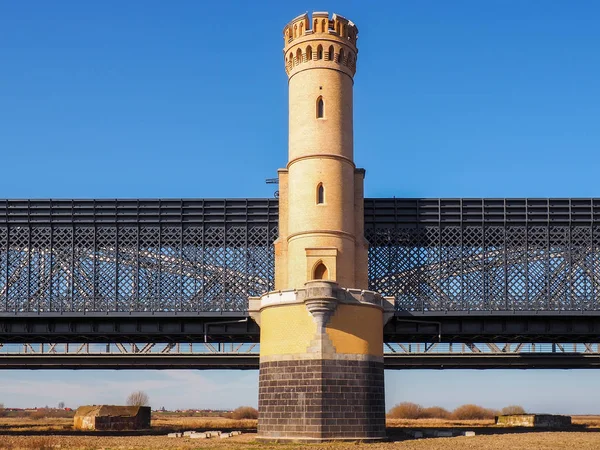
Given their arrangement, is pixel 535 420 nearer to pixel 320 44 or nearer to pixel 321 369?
pixel 321 369

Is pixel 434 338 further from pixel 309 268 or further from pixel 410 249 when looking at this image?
pixel 309 268

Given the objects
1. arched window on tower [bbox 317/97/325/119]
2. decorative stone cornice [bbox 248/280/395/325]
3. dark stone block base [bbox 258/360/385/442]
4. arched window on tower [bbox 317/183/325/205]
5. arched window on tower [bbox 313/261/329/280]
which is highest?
arched window on tower [bbox 317/97/325/119]

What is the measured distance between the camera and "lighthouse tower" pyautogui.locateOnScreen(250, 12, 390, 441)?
52.2 meters

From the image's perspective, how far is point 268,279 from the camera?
6303 cm

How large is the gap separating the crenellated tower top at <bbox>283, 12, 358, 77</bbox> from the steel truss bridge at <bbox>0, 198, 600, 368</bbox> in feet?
37.5

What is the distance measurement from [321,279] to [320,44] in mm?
16579

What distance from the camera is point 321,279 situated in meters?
55.7

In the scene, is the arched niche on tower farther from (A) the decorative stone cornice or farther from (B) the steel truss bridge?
(B) the steel truss bridge

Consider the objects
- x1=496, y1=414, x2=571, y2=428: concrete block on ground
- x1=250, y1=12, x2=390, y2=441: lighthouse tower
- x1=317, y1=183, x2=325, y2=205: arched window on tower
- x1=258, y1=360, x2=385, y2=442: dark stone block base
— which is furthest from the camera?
x1=496, y1=414, x2=571, y2=428: concrete block on ground

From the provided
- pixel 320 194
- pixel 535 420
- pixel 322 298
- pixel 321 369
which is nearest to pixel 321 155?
pixel 320 194

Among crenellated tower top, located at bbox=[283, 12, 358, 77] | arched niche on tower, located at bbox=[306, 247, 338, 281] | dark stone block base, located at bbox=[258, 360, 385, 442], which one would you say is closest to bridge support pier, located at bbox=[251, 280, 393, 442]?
dark stone block base, located at bbox=[258, 360, 385, 442]

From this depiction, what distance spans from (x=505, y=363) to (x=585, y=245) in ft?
72.5

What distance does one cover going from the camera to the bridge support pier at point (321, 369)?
51.8 meters

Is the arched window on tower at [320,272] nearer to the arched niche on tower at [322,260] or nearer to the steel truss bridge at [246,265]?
the arched niche on tower at [322,260]
